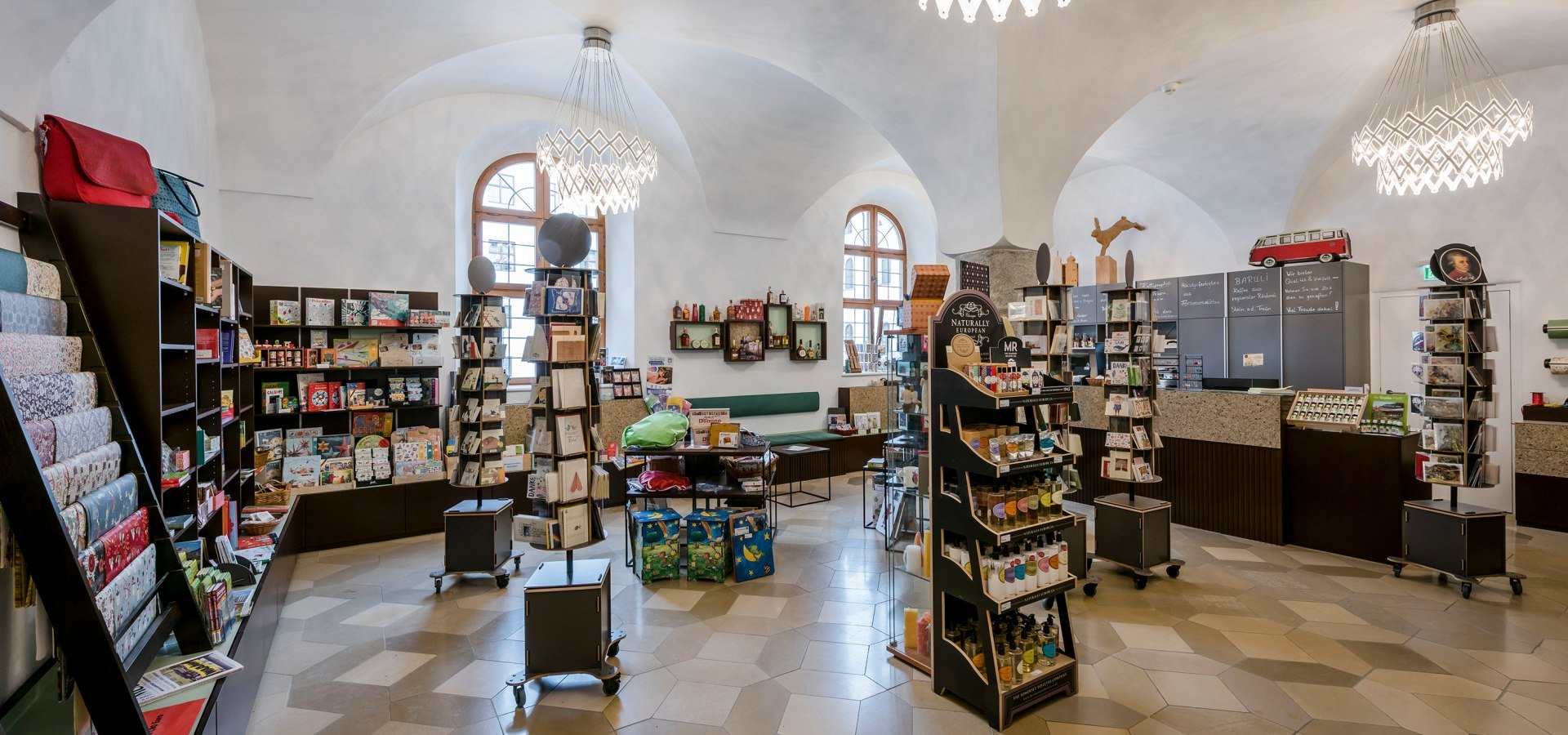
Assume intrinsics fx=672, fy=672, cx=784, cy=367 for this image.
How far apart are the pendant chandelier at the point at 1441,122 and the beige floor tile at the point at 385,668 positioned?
8191mm

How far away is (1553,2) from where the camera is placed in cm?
542

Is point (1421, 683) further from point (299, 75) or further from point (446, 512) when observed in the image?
point (299, 75)

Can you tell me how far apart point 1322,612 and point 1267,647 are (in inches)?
34.5

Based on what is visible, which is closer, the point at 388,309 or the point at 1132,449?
the point at 1132,449

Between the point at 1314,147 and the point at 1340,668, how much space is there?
694cm

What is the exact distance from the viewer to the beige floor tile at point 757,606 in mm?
4473

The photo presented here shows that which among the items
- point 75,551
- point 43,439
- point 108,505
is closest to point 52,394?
point 43,439

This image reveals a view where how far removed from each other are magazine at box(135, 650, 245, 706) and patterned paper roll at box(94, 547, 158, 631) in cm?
28

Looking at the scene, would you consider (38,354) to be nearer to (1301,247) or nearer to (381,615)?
(381,615)

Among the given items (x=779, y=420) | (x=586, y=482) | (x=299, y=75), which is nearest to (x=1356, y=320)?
(x=779, y=420)

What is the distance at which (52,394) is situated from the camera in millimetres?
2223

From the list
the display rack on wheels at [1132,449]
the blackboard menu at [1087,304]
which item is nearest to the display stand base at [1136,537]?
the display rack on wheels at [1132,449]

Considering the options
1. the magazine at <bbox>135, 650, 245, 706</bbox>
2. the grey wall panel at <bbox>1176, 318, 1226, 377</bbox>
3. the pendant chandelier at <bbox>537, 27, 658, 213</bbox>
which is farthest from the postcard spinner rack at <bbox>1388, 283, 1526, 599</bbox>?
the magazine at <bbox>135, 650, 245, 706</bbox>

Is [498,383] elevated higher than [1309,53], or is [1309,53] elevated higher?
[1309,53]
